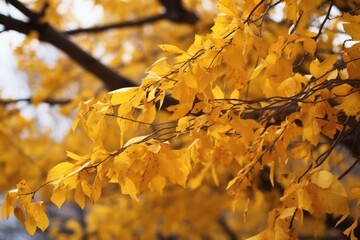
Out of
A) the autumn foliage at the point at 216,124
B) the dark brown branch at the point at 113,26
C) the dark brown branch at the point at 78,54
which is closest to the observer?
the autumn foliage at the point at 216,124

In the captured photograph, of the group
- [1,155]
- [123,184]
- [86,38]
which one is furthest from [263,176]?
[86,38]

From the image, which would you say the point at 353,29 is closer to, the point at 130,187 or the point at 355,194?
the point at 355,194

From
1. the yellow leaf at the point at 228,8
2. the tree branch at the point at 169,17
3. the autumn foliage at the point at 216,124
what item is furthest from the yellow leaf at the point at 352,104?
the tree branch at the point at 169,17

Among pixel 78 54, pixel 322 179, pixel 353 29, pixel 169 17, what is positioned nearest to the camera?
pixel 322 179

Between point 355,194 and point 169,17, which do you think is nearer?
point 355,194

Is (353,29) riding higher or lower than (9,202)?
higher

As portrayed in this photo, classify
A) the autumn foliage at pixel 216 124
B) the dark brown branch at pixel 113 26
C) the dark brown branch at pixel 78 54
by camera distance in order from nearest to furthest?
the autumn foliage at pixel 216 124 < the dark brown branch at pixel 78 54 < the dark brown branch at pixel 113 26

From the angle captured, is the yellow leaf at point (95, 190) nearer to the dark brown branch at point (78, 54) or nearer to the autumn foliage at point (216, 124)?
the autumn foliage at point (216, 124)

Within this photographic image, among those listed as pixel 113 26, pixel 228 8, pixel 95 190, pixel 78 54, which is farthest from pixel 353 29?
pixel 113 26

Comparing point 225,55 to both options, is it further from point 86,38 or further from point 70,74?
point 86,38

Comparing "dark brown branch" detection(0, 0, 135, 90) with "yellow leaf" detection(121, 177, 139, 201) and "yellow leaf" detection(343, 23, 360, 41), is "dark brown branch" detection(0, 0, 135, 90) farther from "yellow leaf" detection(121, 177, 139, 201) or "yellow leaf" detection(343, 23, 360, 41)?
"yellow leaf" detection(343, 23, 360, 41)

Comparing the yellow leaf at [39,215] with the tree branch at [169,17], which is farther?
the tree branch at [169,17]

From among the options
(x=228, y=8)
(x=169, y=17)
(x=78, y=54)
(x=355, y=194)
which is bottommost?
(x=355, y=194)

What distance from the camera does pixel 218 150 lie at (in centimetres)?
116
